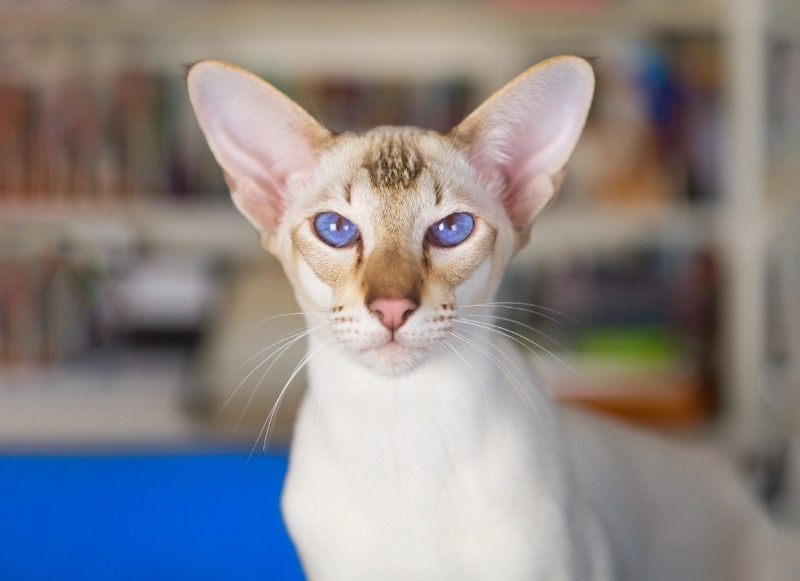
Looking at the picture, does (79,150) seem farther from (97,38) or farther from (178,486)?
(178,486)

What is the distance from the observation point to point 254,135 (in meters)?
0.82

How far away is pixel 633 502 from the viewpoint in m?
0.97

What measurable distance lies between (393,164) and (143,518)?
0.81 meters

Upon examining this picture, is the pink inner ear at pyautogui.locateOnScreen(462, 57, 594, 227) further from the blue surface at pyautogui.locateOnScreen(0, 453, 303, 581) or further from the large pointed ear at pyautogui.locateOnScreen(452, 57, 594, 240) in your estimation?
the blue surface at pyautogui.locateOnScreen(0, 453, 303, 581)

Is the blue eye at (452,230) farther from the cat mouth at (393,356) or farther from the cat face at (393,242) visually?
the cat mouth at (393,356)

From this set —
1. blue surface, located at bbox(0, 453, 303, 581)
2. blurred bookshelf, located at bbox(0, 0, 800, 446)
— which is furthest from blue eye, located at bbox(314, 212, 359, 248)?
blurred bookshelf, located at bbox(0, 0, 800, 446)

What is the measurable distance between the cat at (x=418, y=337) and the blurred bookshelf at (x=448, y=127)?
1.46 meters

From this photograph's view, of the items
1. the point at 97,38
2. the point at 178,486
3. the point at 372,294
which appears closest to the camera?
the point at 372,294

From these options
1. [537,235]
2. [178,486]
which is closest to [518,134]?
[178,486]

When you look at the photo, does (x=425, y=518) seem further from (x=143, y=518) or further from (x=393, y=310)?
(x=143, y=518)

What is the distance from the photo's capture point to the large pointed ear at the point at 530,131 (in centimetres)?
74

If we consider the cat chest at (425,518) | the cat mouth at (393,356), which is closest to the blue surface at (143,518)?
the cat chest at (425,518)

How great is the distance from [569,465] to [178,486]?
0.77 meters

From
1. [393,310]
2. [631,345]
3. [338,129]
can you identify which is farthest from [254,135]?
[631,345]
